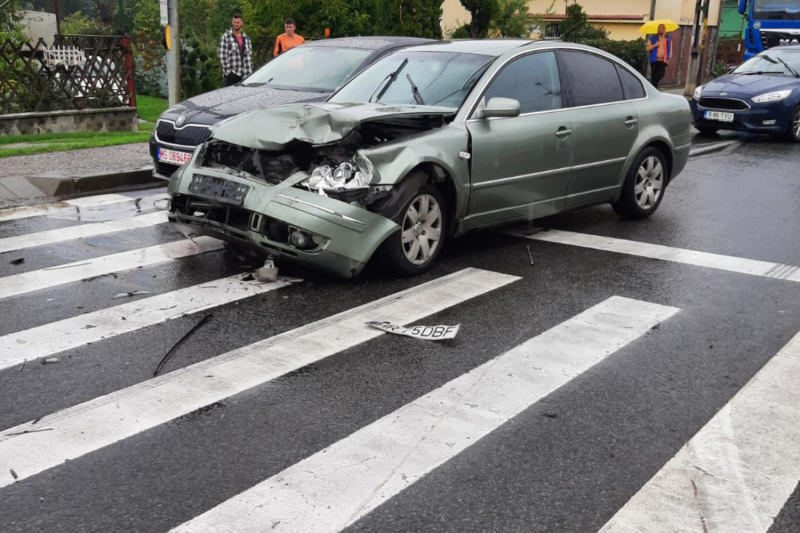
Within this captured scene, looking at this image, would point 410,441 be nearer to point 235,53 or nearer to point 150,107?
point 235,53

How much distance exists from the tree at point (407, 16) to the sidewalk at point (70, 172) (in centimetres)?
962

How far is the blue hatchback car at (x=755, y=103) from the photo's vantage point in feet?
49.0

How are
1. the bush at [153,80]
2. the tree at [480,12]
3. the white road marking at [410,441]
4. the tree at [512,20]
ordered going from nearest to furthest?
the white road marking at [410,441] < the tree at [480,12] < the bush at [153,80] < the tree at [512,20]

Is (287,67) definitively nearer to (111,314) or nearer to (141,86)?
(111,314)

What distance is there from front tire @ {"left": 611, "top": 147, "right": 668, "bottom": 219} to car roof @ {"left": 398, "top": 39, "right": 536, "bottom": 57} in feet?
5.70

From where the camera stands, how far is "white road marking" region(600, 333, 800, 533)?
10.7 ft

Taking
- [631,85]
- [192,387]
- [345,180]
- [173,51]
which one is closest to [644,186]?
[631,85]

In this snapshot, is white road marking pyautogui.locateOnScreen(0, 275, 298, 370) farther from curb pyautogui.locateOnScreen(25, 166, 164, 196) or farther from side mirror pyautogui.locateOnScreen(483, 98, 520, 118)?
curb pyautogui.locateOnScreen(25, 166, 164, 196)

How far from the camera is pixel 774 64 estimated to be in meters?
16.3

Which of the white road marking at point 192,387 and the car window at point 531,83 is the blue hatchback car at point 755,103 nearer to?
the car window at point 531,83

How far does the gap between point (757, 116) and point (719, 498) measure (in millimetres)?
12988

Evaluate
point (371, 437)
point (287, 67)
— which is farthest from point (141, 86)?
point (371, 437)

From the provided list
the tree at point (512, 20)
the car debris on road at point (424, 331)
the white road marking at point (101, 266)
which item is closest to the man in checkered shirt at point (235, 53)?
the white road marking at point (101, 266)

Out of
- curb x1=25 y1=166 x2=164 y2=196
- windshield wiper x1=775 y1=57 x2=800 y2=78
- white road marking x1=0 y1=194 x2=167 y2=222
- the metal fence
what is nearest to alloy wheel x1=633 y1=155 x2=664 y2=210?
white road marking x1=0 y1=194 x2=167 y2=222
